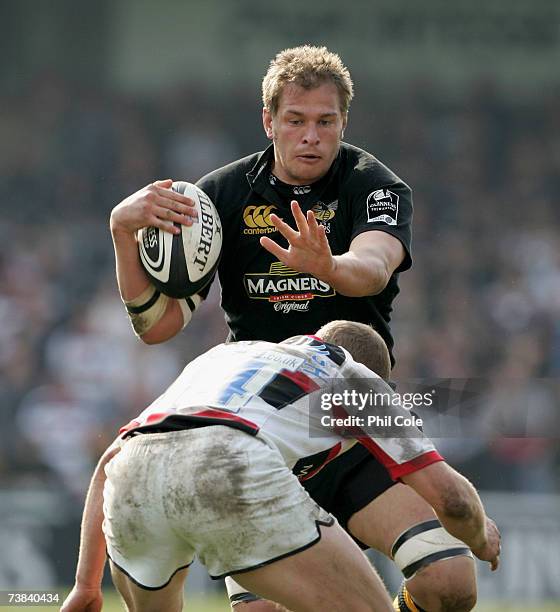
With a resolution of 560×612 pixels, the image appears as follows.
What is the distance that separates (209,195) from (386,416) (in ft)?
5.67

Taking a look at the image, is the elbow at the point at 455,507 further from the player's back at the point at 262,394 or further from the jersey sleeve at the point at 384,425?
the player's back at the point at 262,394

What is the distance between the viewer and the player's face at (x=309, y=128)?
522 centimetres

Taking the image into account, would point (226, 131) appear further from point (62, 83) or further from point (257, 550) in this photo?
point (257, 550)

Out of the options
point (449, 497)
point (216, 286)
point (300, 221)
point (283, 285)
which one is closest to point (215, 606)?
point (216, 286)

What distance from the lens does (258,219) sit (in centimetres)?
538

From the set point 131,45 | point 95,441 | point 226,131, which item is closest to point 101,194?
point 226,131

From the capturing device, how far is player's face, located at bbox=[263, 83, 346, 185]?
5.22 m

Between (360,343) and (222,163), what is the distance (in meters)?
11.6

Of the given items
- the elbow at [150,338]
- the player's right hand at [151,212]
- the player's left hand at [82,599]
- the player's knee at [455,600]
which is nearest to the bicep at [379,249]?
the player's right hand at [151,212]

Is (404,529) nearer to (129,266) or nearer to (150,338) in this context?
(150,338)

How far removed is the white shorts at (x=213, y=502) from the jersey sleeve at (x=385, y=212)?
1.47 meters

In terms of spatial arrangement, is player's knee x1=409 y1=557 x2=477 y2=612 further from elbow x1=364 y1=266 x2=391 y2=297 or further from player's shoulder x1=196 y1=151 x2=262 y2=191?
player's shoulder x1=196 y1=151 x2=262 y2=191

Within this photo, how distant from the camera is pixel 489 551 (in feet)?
14.0

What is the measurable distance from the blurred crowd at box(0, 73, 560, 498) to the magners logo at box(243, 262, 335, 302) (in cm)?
456
